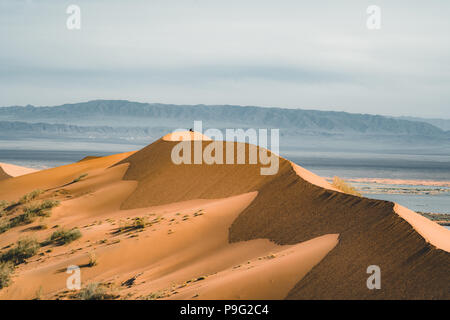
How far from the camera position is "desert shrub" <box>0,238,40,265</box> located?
1554 cm

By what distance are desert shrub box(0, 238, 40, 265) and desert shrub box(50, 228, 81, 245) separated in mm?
752

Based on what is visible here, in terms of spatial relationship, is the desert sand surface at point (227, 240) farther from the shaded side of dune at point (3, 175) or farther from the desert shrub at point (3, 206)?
the shaded side of dune at point (3, 175)

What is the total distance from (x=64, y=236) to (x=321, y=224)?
8.33 meters

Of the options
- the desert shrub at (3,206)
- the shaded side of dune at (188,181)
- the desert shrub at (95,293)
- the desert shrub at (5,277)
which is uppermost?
the shaded side of dune at (188,181)

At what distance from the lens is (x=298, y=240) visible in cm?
1319

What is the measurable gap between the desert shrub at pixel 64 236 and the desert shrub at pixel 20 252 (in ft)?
2.47

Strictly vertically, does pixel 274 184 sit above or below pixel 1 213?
above

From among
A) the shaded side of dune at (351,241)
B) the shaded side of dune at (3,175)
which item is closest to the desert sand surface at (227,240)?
the shaded side of dune at (351,241)

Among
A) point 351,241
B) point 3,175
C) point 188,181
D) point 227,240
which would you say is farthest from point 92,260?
point 3,175

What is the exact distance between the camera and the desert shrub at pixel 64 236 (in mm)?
16366

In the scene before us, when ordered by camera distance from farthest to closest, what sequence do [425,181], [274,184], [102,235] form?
→ [425,181], [274,184], [102,235]
